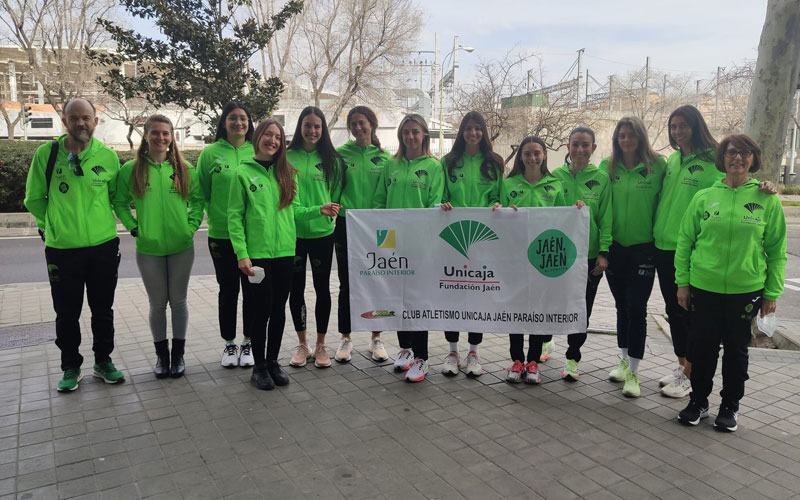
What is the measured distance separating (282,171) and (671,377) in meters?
3.55

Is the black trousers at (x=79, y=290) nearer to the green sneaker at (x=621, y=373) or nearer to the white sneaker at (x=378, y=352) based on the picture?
the white sneaker at (x=378, y=352)

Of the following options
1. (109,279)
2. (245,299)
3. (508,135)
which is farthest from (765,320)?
(508,135)

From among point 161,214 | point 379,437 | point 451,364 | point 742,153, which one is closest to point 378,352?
point 451,364

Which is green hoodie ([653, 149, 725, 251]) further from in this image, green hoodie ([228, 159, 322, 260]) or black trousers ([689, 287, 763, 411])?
green hoodie ([228, 159, 322, 260])

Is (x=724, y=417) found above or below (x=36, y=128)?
below

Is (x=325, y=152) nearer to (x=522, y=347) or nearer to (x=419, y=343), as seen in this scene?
(x=419, y=343)

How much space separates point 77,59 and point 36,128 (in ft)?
92.9

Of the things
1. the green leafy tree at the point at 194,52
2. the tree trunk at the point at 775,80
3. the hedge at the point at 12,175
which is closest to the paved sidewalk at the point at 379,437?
the tree trunk at the point at 775,80

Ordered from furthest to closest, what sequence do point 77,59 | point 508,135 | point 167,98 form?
1. point 77,59
2. point 508,135
3. point 167,98

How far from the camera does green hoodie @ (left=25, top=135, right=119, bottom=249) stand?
14.6 ft

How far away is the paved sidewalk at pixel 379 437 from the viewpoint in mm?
3303

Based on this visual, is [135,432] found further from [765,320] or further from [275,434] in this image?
[765,320]

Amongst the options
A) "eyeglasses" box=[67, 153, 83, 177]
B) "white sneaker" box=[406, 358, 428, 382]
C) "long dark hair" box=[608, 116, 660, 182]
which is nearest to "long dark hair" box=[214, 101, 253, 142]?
"eyeglasses" box=[67, 153, 83, 177]

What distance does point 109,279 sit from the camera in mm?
4719
